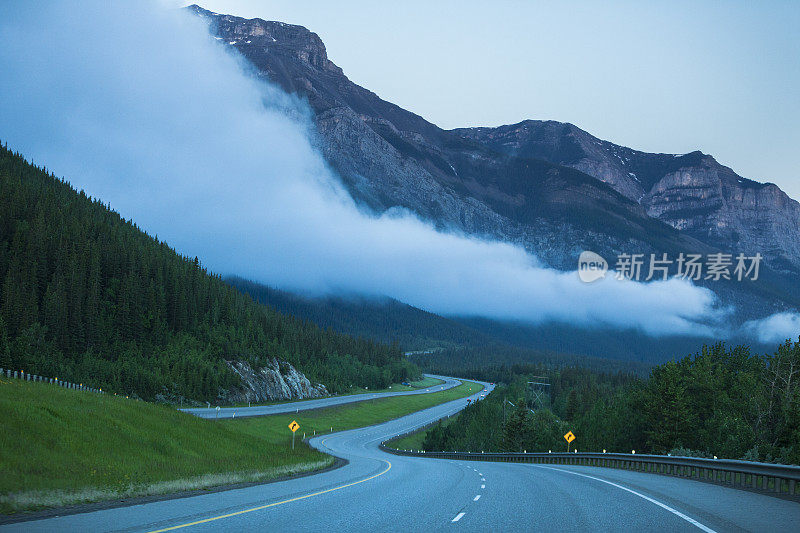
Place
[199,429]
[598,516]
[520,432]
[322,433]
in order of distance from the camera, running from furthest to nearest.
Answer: [322,433], [520,432], [199,429], [598,516]

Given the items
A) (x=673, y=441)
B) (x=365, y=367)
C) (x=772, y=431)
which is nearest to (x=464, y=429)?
(x=673, y=441)

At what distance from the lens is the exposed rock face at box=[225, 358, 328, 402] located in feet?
368

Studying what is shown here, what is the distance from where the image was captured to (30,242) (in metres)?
110

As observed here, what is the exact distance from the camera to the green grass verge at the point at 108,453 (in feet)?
54.1

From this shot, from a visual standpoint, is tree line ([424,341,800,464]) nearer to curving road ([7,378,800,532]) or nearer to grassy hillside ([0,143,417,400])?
curving road ([7,378,800,532])

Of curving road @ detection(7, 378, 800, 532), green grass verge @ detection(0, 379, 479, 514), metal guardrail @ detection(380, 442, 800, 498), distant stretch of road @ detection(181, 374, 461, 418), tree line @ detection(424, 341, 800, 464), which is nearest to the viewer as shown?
curving road @ detection(7, 378, 800, 532)

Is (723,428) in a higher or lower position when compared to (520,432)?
higher

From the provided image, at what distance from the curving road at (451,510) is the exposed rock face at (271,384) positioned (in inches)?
3645

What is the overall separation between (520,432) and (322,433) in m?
31.6

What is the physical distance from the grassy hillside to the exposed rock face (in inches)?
104

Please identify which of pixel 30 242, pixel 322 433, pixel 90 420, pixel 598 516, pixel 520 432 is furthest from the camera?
pixel 30 242

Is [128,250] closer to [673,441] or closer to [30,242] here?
[30,242]

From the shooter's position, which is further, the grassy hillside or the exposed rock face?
the exposed rock face

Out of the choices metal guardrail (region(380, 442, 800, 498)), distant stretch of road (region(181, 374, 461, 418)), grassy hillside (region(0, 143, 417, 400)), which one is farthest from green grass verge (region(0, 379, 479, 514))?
grassy hillside (region(0, 143, 417, 400))
